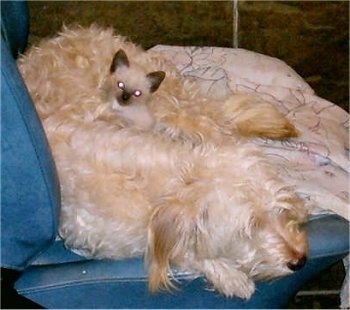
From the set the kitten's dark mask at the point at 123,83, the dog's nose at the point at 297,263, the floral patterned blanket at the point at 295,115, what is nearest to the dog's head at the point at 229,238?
the dog's nose at the point at 297,263

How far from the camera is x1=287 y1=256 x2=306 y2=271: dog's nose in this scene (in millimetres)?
1696

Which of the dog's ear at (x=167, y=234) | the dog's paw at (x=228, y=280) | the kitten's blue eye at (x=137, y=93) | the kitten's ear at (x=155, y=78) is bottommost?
the dog's paw at (x=228, y=280)

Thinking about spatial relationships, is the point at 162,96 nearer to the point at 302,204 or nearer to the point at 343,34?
the point at 302,204

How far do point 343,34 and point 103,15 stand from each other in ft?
2.61

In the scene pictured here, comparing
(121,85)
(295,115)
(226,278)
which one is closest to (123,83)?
(121,85)

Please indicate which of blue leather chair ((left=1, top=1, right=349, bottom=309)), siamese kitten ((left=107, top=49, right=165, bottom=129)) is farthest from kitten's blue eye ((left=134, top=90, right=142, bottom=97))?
blue leather chair ((left=1, top=1, right=349, bottom=309))

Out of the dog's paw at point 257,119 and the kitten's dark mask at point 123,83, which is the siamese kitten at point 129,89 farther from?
the dog's paw at point 257,119

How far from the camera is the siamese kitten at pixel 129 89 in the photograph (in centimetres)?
204

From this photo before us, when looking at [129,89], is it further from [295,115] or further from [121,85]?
[295,115]

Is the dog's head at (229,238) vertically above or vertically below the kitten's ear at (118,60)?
below

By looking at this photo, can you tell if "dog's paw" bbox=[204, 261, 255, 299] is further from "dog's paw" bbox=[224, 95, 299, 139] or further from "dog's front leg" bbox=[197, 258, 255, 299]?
"dog's paw" bbox=[224, 95, 299, 139]

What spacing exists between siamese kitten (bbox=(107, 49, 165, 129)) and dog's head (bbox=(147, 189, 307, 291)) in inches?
15.0

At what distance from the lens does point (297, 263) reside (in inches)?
66.8

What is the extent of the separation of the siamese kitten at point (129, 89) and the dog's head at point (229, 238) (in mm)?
381
